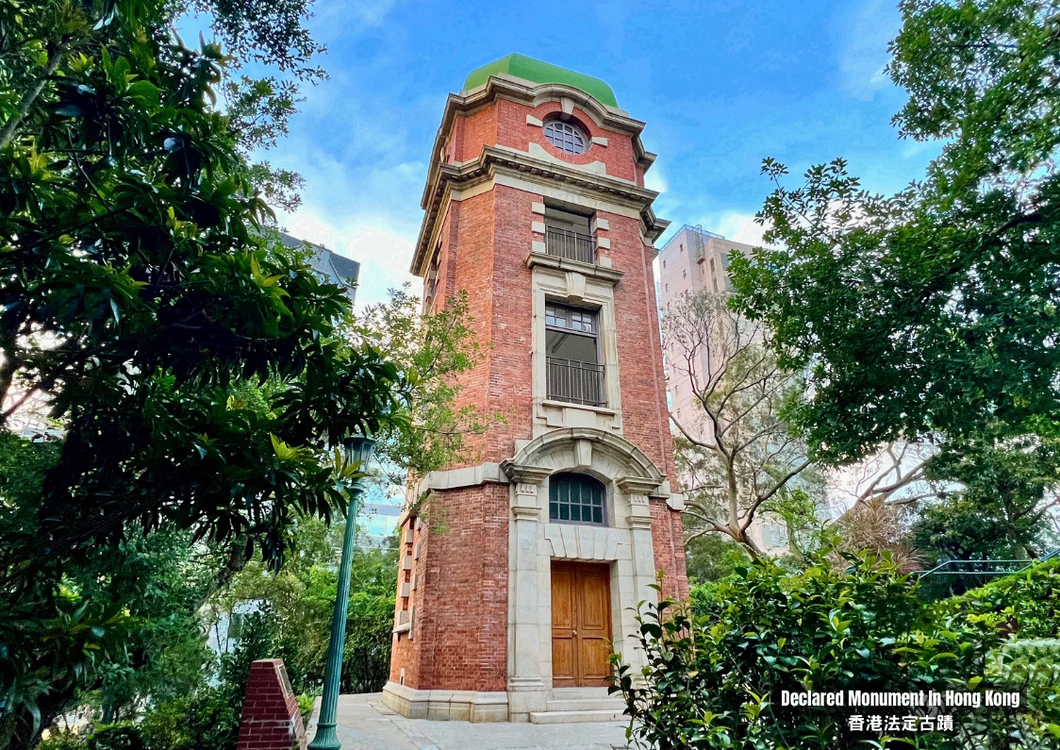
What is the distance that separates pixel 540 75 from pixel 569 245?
5751 mm

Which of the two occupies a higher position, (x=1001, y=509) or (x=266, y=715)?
(x=1001, y=509)

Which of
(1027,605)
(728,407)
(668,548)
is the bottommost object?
(1027,605)

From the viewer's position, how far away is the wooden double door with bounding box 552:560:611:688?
9.68m

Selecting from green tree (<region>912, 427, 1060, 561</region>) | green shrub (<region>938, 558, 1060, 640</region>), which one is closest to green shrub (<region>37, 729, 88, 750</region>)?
green shrub (<region>938, 558, 1060, 640</region>)

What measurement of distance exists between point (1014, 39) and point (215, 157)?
351 inches

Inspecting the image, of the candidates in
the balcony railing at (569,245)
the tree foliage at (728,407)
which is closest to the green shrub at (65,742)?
the balcony railing at (569,245)

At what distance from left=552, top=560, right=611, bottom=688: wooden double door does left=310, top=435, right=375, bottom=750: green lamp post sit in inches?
180

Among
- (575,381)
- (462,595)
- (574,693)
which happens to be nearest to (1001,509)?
(575,381)

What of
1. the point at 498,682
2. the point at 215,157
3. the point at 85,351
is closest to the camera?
the point at 85,351

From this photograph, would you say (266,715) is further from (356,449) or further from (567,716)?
(567,716)

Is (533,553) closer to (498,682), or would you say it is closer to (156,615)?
(498,682)

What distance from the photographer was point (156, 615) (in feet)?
21.4

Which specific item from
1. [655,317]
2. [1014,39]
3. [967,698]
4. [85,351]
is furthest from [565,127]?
[967,698]

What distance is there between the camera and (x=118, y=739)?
22.4 feet
